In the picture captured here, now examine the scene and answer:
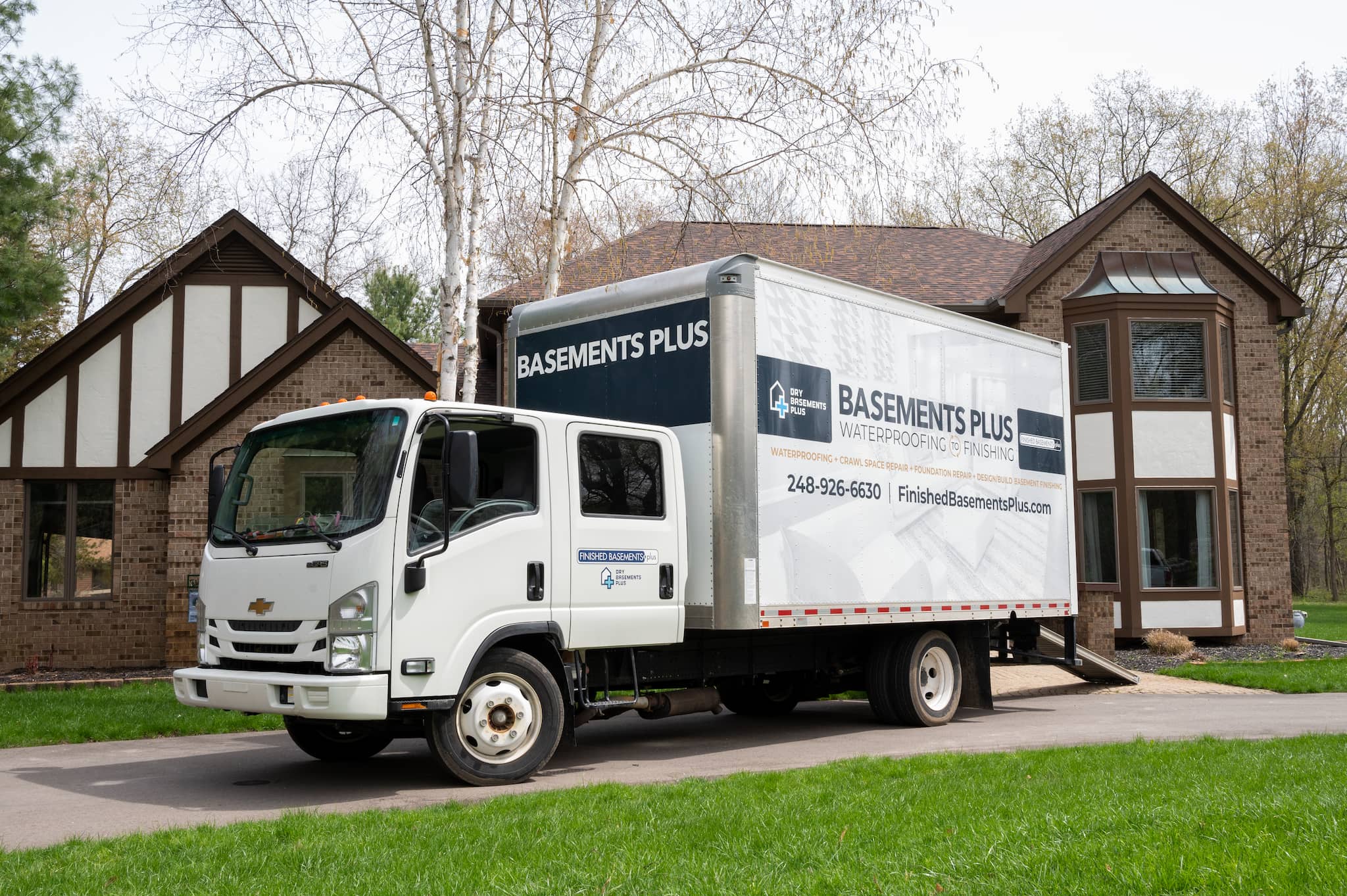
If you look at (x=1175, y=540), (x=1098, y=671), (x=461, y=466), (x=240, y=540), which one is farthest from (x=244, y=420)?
(x=1175, y=540)

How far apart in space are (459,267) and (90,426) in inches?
344

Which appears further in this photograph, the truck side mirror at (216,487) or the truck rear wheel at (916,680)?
the truck rear wheel at (916,680)

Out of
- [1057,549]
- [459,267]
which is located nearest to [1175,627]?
[1057,549]

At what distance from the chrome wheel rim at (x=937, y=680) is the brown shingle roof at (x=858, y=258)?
5.84 metres

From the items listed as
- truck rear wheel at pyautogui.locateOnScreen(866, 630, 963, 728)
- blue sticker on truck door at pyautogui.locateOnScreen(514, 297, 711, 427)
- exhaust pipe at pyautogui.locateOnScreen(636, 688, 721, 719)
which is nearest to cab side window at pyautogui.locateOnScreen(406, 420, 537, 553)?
blue sticker on truck door at pyautogui.locateOnScreen(514, 297, 711, 427)

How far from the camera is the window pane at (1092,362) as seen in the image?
70.8 ft

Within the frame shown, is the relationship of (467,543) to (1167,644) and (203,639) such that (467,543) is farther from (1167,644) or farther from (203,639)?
(1167,644)

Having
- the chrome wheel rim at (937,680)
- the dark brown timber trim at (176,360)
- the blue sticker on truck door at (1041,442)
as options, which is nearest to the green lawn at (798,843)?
the chrome wheel rim at (937,680)

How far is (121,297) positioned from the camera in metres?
18.5

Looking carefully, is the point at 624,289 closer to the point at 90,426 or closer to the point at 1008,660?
the point at 1008,660

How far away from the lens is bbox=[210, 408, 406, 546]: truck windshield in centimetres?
777

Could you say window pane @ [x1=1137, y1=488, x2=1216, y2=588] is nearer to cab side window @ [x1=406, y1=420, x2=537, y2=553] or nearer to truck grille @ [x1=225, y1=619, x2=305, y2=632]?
cab side window @ [x1=406, y1=420, x2=537, y2=553]

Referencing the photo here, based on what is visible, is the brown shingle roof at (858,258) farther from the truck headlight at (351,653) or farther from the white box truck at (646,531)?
the truck headlight at (351,653)

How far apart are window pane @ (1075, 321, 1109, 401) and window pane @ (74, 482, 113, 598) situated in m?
→ 16.2
